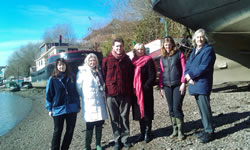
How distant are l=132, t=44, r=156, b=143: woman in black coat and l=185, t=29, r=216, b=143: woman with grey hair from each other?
624 mm

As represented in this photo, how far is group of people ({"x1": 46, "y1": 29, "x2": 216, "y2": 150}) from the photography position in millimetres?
3053

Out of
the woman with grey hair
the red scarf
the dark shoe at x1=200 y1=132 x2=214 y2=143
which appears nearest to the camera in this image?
the woman with grey hair

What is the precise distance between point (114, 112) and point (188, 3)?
3.20 m

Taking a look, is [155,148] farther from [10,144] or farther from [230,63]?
[230,63]

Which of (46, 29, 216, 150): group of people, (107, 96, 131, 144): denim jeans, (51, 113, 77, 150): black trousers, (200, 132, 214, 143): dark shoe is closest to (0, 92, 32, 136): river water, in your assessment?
(51, 113, 77, 150): black trousers

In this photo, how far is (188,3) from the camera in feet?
15.2

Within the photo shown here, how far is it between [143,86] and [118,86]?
1.48 ft

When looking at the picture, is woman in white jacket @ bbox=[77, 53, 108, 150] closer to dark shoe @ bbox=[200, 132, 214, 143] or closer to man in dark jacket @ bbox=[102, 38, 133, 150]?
man in dark jacket @ bbox=[102, 38, 133, 150]

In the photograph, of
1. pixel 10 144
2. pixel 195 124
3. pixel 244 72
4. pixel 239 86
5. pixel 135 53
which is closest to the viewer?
pixel 135 53

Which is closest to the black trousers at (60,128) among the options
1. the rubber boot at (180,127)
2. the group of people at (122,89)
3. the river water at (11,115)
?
the group of people at (122,89)

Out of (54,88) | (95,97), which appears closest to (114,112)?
(95,97)

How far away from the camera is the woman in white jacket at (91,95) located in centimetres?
320

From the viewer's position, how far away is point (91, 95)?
126 inches

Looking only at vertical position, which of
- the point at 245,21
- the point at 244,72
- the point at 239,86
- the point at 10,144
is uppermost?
the point at 245,21
